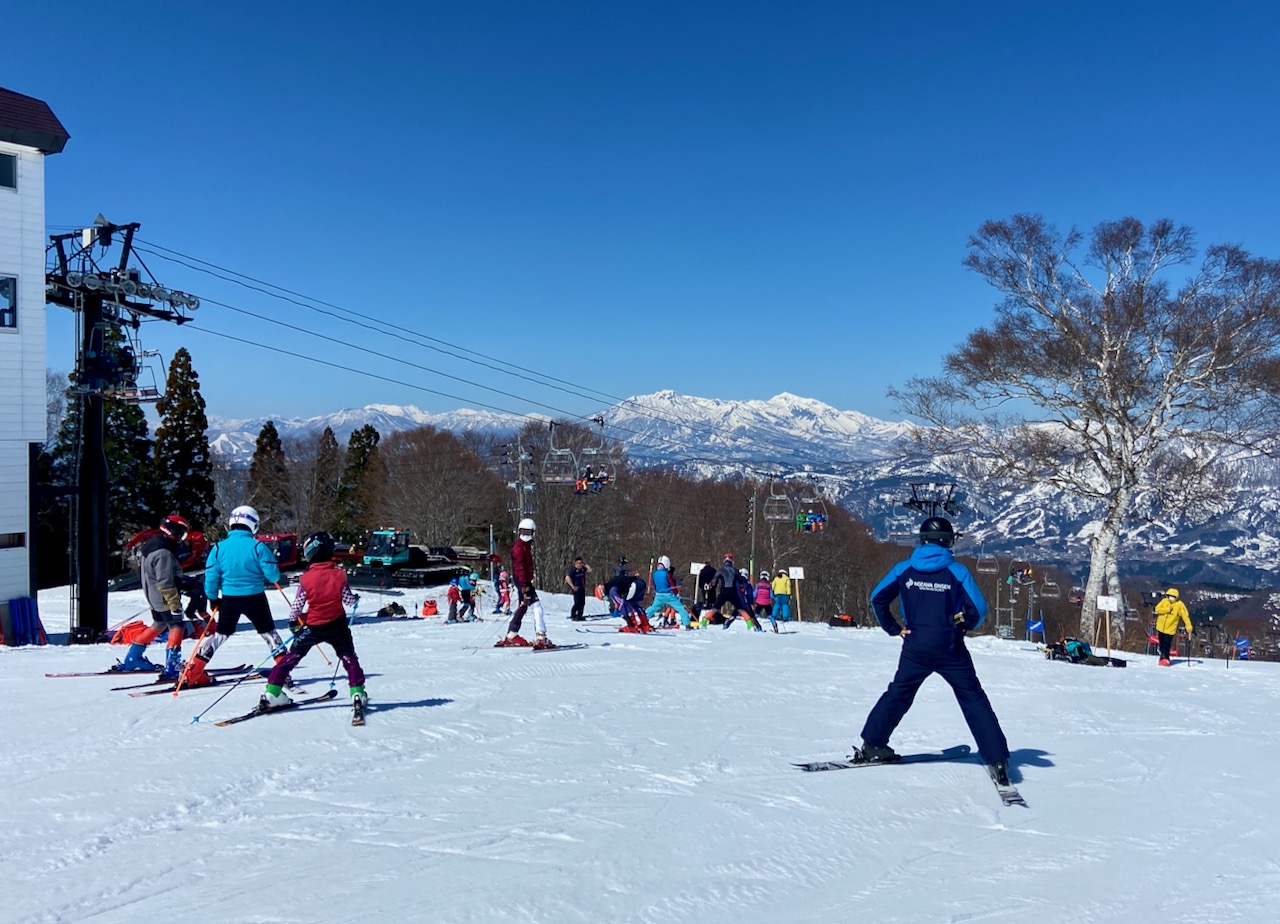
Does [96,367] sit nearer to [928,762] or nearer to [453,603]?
[453,603]

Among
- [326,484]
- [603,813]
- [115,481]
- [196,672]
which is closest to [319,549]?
[196,672]

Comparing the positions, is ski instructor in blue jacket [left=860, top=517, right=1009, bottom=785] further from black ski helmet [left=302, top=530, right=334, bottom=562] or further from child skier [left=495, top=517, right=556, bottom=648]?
child skier [left=495, top=517, right=556, bottom=648]

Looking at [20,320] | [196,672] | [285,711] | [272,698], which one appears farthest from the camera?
[20,320]

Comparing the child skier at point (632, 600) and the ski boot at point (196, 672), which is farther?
the child skier at point (632, 600)

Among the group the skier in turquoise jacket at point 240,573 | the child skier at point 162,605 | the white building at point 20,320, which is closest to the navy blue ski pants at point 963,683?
the skier in turquoise jacket at point 240,573

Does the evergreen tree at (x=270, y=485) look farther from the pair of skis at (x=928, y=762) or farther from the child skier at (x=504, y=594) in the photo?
the pair of skis at (x=928, y=762)

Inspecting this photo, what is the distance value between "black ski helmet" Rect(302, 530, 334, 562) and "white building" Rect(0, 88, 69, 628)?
42.7 ft

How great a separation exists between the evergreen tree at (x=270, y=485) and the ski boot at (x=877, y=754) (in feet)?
189

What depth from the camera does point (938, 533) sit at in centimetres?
638

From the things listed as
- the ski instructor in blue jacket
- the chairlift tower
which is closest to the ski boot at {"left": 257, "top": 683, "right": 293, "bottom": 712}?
the ski instructor in blue jacket

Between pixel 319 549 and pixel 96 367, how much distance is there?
12937 mm

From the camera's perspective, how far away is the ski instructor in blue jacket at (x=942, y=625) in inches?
241

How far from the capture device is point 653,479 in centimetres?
7569

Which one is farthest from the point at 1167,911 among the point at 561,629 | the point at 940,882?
the point at 561,629
